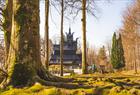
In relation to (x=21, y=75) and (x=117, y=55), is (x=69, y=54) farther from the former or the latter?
(x=21, y=75)

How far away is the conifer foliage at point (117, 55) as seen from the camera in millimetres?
55500

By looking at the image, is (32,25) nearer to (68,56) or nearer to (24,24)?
(24,24)

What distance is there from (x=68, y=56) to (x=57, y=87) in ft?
221

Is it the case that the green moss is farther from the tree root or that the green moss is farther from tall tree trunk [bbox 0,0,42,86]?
the tree root

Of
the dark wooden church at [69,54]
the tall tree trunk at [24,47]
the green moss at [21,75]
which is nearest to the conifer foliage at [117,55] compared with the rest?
the dark wooden church at [69,54]

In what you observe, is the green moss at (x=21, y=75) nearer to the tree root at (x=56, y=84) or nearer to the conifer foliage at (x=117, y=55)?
the tree root at (x=56, y=84)

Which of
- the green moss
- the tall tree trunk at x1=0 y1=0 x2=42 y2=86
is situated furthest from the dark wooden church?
the green moss

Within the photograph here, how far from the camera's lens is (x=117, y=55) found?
56.2 metres

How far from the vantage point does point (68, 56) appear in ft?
250

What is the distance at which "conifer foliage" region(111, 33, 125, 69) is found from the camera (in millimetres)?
55500

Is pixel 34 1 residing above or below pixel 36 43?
above

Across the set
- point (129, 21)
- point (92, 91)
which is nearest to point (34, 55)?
point (92, 91)

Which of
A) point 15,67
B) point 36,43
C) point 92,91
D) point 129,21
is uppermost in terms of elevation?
point 129,21

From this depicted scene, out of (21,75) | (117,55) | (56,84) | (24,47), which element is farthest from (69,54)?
(56,84)
